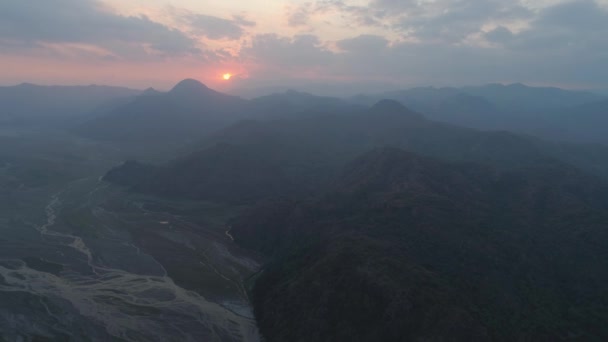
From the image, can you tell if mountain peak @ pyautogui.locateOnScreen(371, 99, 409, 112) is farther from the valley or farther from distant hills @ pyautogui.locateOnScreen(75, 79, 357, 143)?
the valley

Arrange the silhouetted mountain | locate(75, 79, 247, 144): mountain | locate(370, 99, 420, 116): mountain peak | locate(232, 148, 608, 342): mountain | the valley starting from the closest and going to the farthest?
locate(232, 148, 608, 342): mountain
the valley
locate(370, 99, 420, 116): mountain peak
locate(75, 79, 247, 144): mountain
the silhouetted mountain

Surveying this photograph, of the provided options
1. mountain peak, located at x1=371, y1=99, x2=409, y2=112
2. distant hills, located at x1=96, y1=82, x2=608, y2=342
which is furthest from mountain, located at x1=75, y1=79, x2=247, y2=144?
distant hills, located at x1=96, y1=82, x2=608, y2=342

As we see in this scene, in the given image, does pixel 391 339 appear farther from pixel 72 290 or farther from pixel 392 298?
pixel 72 290

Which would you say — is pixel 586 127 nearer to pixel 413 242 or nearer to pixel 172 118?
pixel 172 118

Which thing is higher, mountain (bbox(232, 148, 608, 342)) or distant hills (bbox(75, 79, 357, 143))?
distant hills (bbox(75, 79, 357, 143))

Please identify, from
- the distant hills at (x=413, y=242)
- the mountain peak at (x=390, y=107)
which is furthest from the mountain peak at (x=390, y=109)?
the distant hills at (x=413, y=242)

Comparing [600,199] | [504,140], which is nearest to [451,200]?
[600,199]

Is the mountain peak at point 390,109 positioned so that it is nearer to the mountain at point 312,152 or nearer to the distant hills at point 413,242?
the mountain at point 312,152
